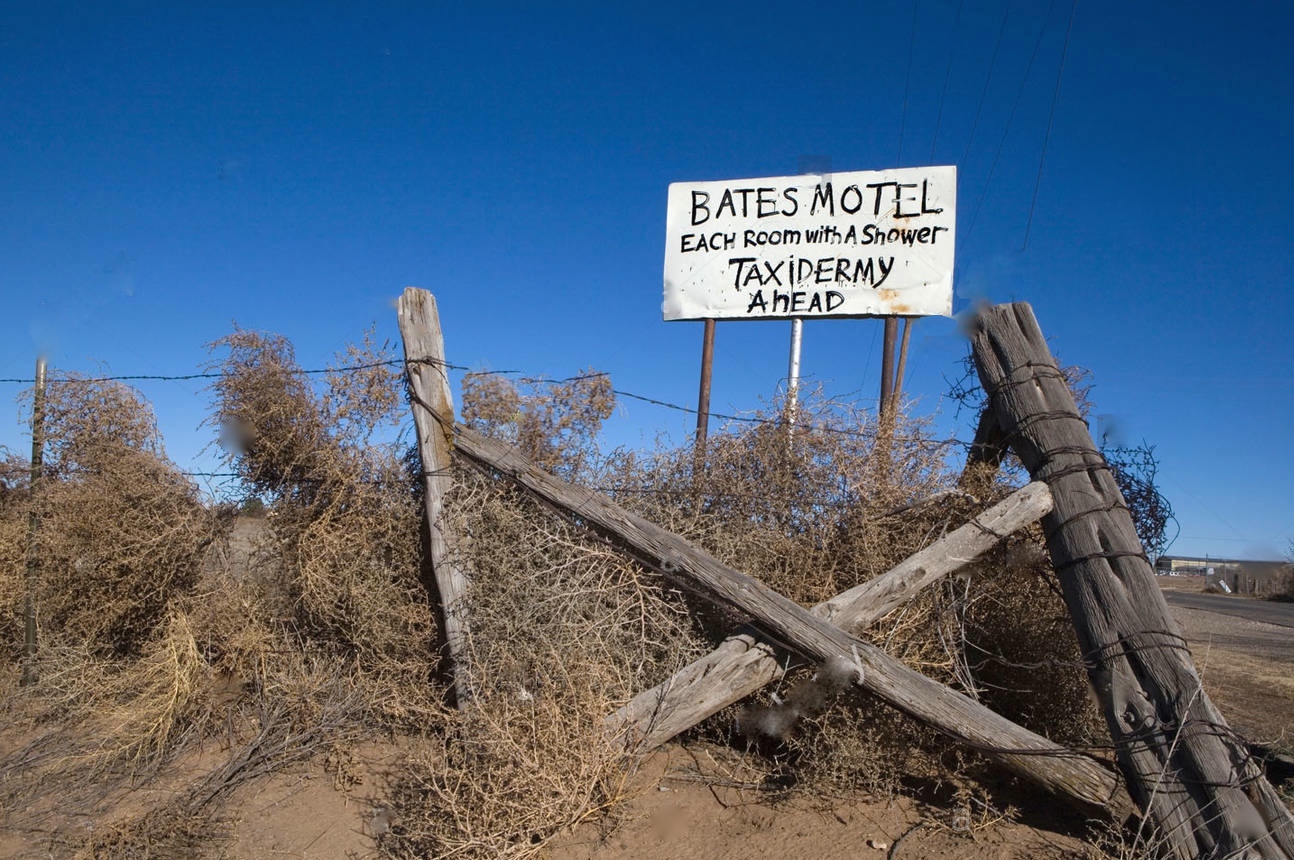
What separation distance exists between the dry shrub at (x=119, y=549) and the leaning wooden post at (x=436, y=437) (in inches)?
75.9

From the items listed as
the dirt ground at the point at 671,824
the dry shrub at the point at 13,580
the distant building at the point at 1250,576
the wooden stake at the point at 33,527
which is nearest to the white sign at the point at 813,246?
the dirt ground at the point at 671,824

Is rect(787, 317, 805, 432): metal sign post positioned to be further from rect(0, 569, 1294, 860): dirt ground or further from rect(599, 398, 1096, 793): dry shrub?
rect(0, 569, 1294, 860): dirt ground

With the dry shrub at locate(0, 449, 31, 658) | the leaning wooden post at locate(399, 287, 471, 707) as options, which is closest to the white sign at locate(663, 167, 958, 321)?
the leaning wooden post at locate(399, 287, 471, 707)

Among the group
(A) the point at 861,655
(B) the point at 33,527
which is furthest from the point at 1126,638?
(B) the point at 33,527

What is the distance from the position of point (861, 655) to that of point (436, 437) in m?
2.75

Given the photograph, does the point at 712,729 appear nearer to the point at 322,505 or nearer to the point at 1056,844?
the point at 1056,844

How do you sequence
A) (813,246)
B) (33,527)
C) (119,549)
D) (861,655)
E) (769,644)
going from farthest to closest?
(813,246), (33,527), (119,549), (769,644), (861,655)

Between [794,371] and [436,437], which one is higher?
[794,371]

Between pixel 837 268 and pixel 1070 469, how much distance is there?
294 centimetres

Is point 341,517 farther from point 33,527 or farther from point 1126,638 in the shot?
point 1126,638

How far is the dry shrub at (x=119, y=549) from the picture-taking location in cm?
558

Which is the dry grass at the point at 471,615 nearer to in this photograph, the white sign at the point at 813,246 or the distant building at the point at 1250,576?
the white sign at the point at 813,246

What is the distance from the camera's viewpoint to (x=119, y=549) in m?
5.53

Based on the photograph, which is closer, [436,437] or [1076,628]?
[1076,628]
